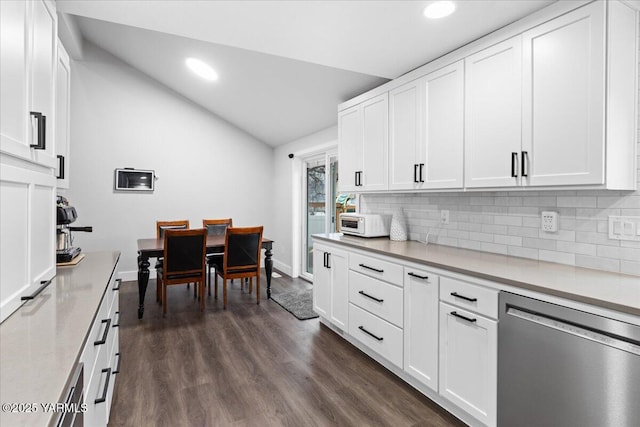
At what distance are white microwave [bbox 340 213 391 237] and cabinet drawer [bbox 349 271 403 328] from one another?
48 centimetres

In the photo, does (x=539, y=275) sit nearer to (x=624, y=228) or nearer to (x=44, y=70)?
(x=624, y=228)

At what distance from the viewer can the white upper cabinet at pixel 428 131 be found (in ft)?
7.83

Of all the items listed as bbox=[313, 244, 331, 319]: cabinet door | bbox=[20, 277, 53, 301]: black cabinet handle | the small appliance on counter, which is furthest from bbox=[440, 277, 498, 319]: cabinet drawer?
the small appliance on counter

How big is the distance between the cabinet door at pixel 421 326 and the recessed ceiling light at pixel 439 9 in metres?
1.54

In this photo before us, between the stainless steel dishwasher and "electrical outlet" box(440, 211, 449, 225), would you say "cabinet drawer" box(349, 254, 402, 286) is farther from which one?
the stainless steel dishwasher

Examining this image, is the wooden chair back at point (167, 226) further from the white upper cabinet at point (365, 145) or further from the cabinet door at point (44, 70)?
the cabinet door at point (44, 70)

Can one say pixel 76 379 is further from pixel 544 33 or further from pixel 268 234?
pixel 268 234

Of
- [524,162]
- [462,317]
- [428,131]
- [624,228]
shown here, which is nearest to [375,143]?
[428,131]

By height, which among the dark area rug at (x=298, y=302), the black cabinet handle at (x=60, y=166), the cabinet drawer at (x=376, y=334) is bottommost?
the dark area rug at (x=298, y=302)

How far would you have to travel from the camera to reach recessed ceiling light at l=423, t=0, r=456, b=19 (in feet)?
6.41

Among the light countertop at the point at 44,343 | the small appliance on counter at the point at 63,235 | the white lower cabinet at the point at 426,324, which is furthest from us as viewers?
the small appliance on counter at the point at 63,235

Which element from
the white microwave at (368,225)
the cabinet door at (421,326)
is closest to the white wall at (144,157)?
the white microwave at (368,225)

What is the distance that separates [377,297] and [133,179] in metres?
4.51

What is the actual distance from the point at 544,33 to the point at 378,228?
1.91 m
